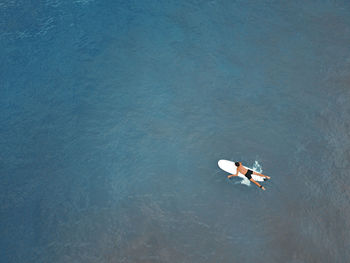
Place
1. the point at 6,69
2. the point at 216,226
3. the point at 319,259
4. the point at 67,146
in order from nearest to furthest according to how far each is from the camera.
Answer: the point at 319,259
the point at 216,226
the point at 67,146
the point at 6,69

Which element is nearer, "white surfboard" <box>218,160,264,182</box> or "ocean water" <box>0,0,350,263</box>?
"ocean water" <box>0,0,350,263</box>

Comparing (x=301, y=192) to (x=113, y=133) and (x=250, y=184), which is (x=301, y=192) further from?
(x=113, y=133)

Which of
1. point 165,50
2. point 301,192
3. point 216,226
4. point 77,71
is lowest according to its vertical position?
point 216,226

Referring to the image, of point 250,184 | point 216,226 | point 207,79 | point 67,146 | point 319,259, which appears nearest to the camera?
point 319,259

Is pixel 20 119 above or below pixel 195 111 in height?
below

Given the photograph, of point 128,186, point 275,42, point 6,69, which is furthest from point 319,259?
point 6,69

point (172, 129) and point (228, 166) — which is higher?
point (172, 129)

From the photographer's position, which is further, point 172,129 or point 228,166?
point 172,129

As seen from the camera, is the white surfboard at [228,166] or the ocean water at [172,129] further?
the white surfboard at [228,166]
